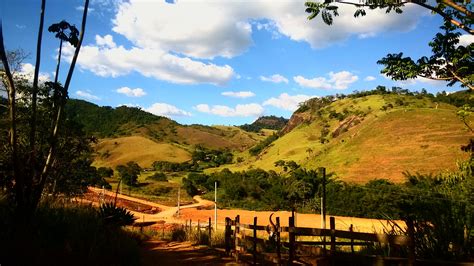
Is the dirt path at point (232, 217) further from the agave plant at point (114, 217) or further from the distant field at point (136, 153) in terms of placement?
the distant field at point (136, 153)

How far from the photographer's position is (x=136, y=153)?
130m

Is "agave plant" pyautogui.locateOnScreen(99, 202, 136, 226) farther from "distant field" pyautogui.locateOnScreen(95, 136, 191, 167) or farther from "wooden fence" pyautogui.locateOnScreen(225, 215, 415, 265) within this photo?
"distant field" pyautogui.locateOnScreen(95, 136, 191, 167)

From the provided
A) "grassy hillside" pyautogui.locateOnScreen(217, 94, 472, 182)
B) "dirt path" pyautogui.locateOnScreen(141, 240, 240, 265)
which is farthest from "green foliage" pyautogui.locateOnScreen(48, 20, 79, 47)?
"grassy hillside" pyautogui.locateOnScreen(217, 94, 472, 182)

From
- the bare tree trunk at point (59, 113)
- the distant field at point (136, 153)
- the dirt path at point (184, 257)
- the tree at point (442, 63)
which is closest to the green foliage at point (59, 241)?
the bare tree trunk at point (59, 113)

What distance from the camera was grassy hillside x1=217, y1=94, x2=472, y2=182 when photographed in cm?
5891

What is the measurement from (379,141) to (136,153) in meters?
80.6

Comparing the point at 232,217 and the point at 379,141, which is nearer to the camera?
the point at 232,217

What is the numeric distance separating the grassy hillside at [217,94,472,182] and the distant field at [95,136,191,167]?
107 feet

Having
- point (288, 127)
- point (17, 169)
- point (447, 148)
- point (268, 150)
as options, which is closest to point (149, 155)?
point (268, 150)

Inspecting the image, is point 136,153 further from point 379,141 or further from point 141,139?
point 379,141

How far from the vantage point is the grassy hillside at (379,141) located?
58906 mm

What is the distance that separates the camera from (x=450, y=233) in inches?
252

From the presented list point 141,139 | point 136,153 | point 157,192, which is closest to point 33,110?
point 157,192

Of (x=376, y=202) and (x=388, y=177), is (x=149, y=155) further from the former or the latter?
(x=376, y=202)
